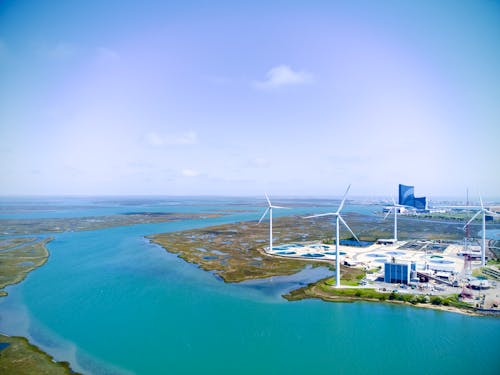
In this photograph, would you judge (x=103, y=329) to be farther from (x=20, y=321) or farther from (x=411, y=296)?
(x=411, y=296)

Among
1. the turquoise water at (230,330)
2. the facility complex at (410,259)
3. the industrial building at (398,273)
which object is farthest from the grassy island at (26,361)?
the industrial building at (398,273)

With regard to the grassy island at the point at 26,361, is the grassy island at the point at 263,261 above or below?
above

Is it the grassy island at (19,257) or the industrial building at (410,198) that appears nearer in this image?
the grassy island at (19,257)

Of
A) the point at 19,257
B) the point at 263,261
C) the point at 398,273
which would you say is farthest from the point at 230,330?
the point at 19,257

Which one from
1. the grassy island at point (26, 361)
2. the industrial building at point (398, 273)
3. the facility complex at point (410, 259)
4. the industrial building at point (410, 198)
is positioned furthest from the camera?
the industrial building at point (410, 198)

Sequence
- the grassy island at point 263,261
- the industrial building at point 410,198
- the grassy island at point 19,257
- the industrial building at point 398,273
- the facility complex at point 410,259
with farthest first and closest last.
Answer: the industrial building at point 410,198
the grassy island at point 19,257
the industrial building at point 398,273
the facility complex at point 410,259
the grassy island at point 263,261

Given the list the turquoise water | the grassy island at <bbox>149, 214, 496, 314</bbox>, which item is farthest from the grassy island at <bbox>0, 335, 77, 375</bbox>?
the grassy island at <bbox>149, 214, 496, 314</bbox>

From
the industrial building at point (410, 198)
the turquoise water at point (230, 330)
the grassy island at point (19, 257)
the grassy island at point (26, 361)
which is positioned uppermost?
the industrial building at point (410, 198)

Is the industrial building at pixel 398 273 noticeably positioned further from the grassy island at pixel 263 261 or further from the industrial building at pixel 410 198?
the industrial building at pixel 410 198

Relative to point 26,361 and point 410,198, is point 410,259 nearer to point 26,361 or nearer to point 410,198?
point 26,361

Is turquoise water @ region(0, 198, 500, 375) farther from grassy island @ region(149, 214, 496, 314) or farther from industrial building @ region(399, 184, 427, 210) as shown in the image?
industrial building @ region(399, 184, 427, 210)
